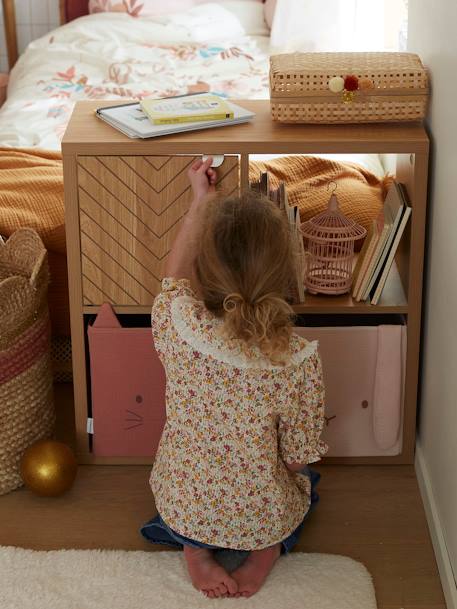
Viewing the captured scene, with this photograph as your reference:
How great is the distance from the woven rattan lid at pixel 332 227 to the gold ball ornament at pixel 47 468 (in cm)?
72

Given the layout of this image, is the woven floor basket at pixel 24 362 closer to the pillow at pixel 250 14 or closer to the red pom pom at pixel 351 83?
the red pom pom at pixel 351 83

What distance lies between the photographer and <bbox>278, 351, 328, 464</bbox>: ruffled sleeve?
1.74 meters

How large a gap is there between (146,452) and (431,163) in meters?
0.92

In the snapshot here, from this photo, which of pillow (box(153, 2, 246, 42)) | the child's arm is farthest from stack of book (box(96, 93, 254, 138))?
pillow (box(153, 2, 246, 42))

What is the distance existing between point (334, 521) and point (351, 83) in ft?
3.04

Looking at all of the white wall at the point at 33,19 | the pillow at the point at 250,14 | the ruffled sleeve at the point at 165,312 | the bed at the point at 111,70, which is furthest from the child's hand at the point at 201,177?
the white wall at the point at 33,19

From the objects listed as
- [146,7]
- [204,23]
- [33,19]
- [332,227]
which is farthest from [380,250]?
[33,19]

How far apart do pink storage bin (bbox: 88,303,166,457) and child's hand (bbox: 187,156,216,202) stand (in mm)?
338

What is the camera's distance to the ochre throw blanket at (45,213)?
234 centimetres

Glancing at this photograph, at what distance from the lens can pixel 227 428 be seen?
1.74 m

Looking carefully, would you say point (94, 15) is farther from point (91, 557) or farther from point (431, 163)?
point (91, 557)

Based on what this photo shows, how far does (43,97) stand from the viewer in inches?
129

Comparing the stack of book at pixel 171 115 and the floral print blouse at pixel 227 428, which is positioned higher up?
the stack of book at pixel 171 115

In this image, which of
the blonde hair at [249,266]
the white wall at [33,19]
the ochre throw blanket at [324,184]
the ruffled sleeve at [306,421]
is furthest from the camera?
the white wall at [33,19]
